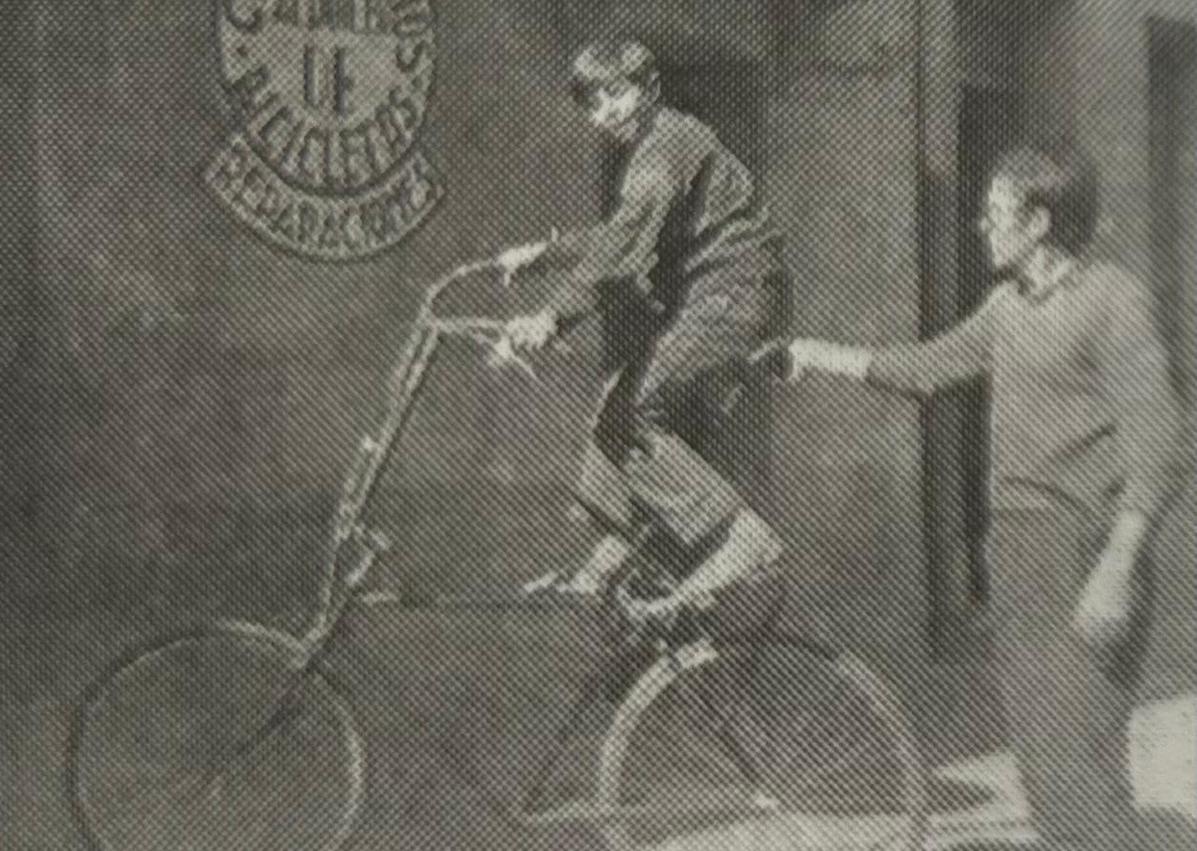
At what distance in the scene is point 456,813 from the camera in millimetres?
2715

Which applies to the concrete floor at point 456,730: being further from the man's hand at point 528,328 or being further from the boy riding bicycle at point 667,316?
the man's hand at point 528,328

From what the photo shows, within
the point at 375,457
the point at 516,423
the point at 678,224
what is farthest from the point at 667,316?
the point at 375,457

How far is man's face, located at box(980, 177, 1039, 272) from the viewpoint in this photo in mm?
2691

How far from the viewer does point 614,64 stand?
2689 millimetres

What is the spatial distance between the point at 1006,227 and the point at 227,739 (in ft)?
3.32

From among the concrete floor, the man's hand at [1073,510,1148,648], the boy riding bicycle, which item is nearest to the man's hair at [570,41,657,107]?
the boy riding bicycle

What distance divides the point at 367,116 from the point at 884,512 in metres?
0.71

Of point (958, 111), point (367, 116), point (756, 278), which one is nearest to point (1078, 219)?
point (958, 111)

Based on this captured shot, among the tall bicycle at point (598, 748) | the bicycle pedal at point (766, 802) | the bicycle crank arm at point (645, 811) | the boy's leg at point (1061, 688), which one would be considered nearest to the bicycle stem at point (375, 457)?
the tall bicycle at point (598, 748)

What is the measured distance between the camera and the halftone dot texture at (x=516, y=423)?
2.69 metres

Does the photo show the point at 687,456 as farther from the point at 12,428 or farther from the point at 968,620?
Result: the point at 12,428

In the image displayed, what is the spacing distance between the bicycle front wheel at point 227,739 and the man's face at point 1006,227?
869 mm

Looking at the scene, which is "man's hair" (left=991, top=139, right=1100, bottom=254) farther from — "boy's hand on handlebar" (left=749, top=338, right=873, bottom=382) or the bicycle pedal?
the bicycle pedal

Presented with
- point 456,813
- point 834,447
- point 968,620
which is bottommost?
point 456,813
